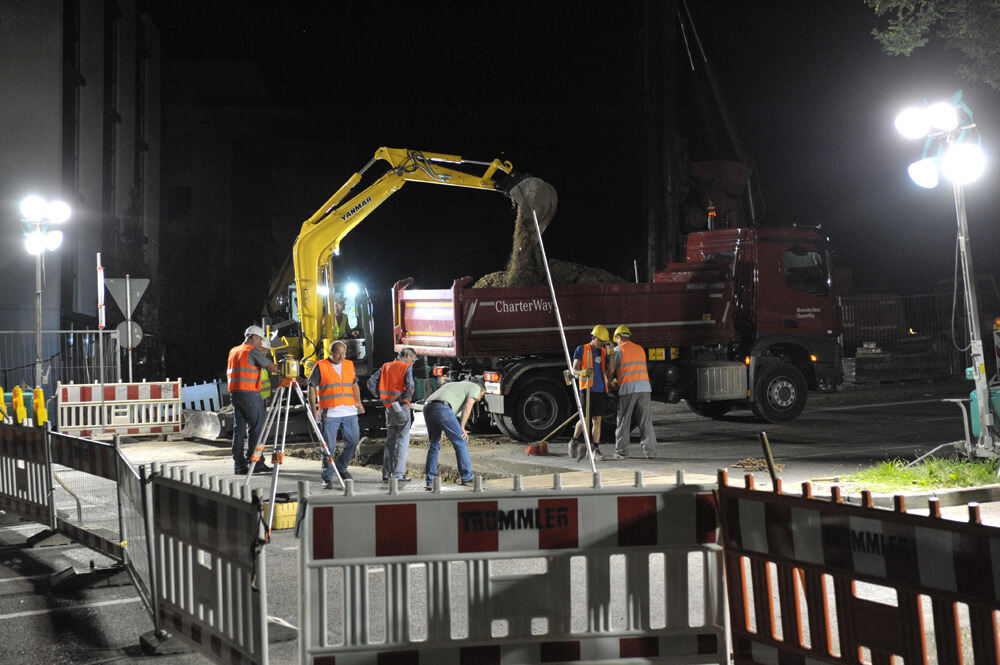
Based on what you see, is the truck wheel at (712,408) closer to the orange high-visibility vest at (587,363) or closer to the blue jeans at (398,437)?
the orange high-visibility vest at (587,363)

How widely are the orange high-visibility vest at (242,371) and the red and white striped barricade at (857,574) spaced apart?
867cm

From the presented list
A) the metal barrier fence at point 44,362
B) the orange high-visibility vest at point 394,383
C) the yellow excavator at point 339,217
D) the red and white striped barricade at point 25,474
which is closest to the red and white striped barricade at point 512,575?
the red and white striped barricade at point 25,474

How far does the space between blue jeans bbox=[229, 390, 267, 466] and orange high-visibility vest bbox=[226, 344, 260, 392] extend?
0.25 feet

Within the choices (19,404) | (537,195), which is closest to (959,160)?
(537,195)

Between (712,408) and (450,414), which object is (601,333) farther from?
(712,408)

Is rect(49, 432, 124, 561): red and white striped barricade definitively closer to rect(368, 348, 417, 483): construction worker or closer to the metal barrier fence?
rect(368, 348, 417, 483): construction worker

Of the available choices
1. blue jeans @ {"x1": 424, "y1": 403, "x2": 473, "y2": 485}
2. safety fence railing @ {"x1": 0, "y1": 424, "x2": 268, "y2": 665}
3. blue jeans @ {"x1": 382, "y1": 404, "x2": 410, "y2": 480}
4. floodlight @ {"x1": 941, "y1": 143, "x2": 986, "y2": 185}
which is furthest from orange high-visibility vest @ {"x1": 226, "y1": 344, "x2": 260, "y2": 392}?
floodlight @ {"x1": 941, "y1": 143, "x2": 986, "y2": 185}

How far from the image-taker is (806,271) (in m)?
17.3

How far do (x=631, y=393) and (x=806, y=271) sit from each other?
19.6 feet

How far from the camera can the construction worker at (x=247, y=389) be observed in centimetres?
1192

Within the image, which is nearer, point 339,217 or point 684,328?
point 339,217

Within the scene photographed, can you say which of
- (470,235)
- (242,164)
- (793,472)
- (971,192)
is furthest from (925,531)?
(242,164)

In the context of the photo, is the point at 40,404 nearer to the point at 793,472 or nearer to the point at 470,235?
the point at 793,472

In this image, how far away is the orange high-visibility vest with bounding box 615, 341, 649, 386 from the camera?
1307cm
